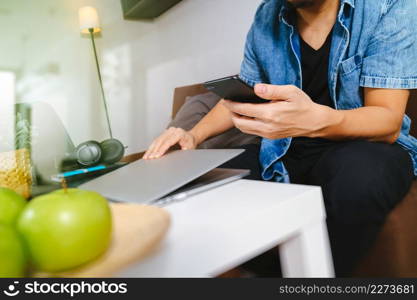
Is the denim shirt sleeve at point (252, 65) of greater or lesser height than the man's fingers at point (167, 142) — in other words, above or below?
above

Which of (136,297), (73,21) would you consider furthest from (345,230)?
(73,21)

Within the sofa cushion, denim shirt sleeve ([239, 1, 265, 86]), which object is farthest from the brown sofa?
the sofa cushion

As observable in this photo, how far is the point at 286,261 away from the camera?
0.48 metres

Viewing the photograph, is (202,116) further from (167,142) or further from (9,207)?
(9,207)

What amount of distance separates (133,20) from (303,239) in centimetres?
270

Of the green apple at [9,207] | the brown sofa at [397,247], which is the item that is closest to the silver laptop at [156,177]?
Result: the green apple at [9,207]

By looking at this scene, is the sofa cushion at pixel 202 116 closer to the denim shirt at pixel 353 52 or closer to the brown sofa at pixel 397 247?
the denim shirt at pixel 353 52

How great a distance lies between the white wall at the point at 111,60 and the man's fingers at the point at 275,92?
1.49 meters

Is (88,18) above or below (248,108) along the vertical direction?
above

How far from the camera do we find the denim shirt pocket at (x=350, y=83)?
2.63ft

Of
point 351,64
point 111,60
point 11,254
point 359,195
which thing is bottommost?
point 359,195

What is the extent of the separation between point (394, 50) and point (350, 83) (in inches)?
4.6

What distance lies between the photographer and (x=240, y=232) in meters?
0.37

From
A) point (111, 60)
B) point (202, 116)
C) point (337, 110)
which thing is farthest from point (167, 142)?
point (111, 60)
